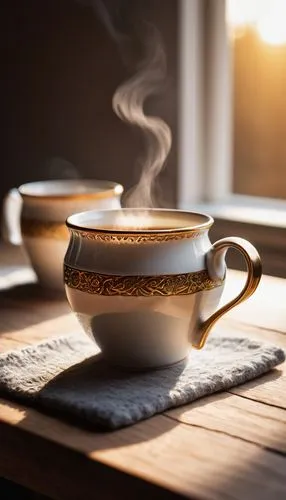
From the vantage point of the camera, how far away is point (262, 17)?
4.91 ft

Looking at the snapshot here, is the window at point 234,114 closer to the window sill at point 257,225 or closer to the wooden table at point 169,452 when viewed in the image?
the window sill at point 257,225

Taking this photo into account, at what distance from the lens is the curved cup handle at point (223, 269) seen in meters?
0.81

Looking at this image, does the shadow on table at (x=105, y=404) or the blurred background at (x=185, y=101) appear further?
the blurred background at (x=185, y=101)

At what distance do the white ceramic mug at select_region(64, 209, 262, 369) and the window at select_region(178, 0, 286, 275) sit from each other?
0.60m

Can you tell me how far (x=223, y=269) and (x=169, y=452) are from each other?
0.73 feet

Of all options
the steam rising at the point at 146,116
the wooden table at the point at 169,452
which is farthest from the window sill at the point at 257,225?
the wooden table at the point at 169,452

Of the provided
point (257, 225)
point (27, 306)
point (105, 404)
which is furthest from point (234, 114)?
point (105, 404)

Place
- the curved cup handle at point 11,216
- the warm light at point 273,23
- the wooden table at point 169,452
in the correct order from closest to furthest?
the wooden table at point 169,452 < the curved cup handle at point 11,216 < the warm light at point 273,23

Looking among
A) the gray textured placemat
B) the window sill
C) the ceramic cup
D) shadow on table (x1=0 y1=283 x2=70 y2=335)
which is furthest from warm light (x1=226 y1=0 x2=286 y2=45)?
the gray textured placemat

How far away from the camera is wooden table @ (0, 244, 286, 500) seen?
63cm

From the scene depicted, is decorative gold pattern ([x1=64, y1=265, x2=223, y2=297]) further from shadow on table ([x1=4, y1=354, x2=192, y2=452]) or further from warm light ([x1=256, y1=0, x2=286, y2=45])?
warm light ([x1=256, y1=0, x2=286, y2=45])

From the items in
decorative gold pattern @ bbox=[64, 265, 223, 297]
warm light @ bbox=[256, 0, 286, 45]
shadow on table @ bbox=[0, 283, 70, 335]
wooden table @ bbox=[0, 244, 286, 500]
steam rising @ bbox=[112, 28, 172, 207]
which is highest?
warm light @ bbox=[256, 0, 286, 45]

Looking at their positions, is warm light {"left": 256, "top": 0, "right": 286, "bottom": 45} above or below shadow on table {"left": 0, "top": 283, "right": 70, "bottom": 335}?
above

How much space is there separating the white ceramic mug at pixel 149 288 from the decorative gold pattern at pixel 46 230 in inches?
11.0
